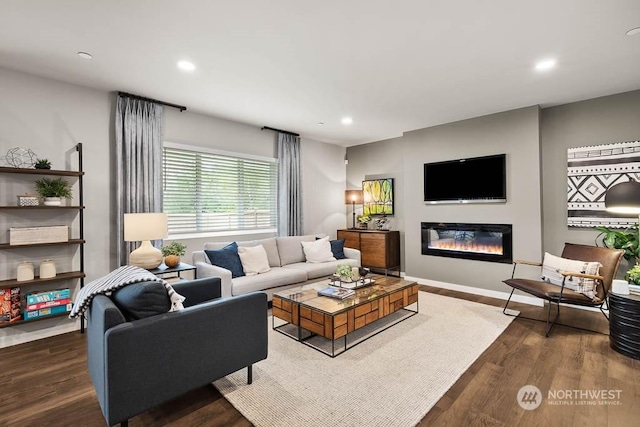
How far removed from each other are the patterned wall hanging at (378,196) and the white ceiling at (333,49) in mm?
2111

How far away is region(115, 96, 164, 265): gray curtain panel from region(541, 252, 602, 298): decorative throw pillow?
4.86 m

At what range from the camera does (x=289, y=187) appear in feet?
18.0

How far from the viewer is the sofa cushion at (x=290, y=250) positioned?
474 centimetres

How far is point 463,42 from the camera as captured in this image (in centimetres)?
260

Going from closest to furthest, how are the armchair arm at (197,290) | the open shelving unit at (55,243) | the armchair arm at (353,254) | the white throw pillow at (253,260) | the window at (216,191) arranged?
1. the armchair arm at (197,290)
2. the open shelving unit at (55,243)
3. the white throw pillow at (253,260)
4. the window at (216,191)
5. the armchair arm at (353,254)

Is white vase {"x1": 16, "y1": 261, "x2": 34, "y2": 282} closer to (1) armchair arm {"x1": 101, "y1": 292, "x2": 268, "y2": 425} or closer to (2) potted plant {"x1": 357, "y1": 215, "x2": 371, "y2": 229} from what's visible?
(1) armchair arm {"x1": 101, "y1": 292, "x2": 268, "y2": 425}

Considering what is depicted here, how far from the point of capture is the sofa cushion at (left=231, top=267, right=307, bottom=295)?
3.66m

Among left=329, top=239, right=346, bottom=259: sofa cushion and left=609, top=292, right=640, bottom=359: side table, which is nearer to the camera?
left=609, top=292, right=640, bottom=359: side table

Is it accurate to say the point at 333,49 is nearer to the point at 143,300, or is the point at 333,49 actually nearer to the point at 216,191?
the point at 143,300

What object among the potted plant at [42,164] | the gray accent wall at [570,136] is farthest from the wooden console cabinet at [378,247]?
the potted plant at [42,164]

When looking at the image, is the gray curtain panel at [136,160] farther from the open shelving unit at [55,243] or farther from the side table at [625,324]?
the side table at [625,324]

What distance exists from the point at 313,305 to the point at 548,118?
4.12 meters

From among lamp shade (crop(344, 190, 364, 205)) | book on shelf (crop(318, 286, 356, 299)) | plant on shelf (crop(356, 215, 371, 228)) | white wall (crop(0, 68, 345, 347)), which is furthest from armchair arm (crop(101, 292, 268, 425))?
lamp shade (crop(344, 190, 364, 205))

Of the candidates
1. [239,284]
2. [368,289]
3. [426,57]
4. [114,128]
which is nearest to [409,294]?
[368,289]
